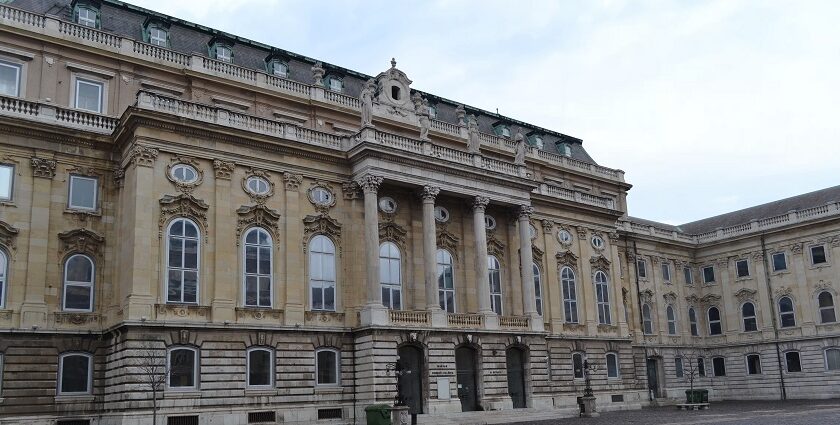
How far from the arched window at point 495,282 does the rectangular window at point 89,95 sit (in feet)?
68.2

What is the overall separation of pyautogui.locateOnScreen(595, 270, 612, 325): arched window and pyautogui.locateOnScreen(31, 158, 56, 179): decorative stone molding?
31.0m

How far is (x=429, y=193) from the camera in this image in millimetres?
38094

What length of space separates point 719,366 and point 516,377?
88.3 feet

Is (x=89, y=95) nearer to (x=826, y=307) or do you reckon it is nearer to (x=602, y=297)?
(x=602, y=297)

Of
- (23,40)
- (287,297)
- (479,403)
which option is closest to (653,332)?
(479,403)

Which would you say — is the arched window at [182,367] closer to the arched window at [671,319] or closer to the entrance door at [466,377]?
the entrance door at [466,377]

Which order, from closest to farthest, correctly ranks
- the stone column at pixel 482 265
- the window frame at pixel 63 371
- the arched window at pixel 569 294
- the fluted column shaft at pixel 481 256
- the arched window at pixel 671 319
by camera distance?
the window frame at pixel 63 371 < the stone column at pixel 482 265 < the fluted column shaft at pixel 481 256 < the arched window at pixel 569 294 < the arched window at pixel 671 319

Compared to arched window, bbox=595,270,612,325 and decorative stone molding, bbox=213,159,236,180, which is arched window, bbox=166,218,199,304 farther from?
arched window, bbox=595,270,612,325

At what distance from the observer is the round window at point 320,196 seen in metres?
36.3

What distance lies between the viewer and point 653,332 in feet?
189

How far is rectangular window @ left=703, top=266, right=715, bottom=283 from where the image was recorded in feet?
203

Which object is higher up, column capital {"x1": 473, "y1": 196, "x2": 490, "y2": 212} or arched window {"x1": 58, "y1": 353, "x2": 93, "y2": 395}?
column capital {"x1": 473, "y1": 196, "x2": 490, "y2": 212}

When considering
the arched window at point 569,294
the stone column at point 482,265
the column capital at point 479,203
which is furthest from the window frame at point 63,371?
the arched window at point 569,294

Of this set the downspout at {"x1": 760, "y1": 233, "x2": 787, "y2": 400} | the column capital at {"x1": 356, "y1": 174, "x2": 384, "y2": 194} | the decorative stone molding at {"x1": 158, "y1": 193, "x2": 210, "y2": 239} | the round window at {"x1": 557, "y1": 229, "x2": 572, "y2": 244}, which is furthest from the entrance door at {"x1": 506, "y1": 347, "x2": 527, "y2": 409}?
the downspout at {"x1": 760, "y1": 233, "x2": 787, "y2": 400}
